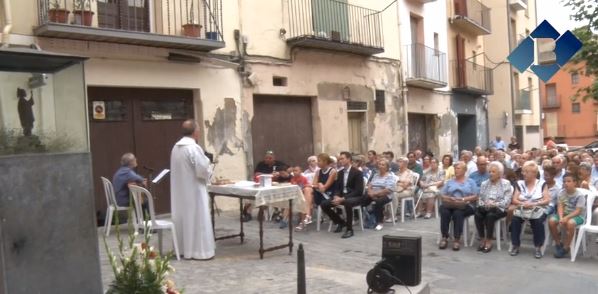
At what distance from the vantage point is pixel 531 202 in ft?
26.7

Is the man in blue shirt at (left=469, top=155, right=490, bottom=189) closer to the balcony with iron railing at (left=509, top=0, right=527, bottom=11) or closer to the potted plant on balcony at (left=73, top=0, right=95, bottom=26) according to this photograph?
the potted plant on balcony at (left=73, top=0, right=95, bottom=26)

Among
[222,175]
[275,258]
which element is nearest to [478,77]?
[222,175]

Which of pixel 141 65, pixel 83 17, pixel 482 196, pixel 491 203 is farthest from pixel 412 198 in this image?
pixel 83 17

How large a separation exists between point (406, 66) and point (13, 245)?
51.9 feet

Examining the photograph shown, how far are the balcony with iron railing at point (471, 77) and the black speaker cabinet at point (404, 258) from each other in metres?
17.6

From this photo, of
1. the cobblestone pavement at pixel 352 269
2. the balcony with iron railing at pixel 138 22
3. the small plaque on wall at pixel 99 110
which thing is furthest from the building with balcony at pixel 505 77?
the small plaque on wall at pixel 99 110

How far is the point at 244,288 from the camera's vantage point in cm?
593

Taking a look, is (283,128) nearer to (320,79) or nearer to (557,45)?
(320,79)

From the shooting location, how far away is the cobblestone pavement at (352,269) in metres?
6.17

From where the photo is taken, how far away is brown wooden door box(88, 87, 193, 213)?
10438 mm

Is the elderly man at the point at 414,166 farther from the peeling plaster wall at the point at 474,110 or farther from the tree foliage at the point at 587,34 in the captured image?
the peeling plaster wall at the point at 474,110

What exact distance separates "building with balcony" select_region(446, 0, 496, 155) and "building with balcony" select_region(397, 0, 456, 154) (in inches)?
30.4

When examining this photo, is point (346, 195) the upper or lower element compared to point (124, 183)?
lower

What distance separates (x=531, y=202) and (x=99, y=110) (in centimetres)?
717
